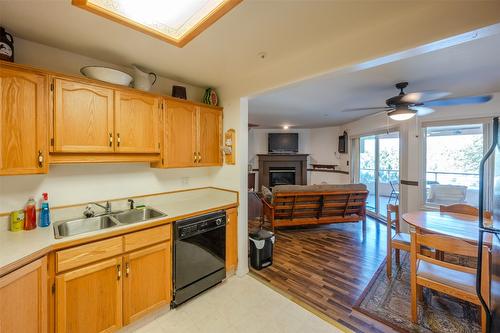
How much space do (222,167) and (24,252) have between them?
6.25 feet

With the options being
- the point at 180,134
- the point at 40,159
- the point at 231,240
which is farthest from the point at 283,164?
the point at 40,159

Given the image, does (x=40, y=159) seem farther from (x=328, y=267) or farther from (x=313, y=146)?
(x=313, y=146)

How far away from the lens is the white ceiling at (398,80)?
197 centimetres

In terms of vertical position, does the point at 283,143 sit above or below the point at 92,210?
above

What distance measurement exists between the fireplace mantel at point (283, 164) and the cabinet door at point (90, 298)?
557 centimetres

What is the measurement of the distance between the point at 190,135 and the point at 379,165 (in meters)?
4.38

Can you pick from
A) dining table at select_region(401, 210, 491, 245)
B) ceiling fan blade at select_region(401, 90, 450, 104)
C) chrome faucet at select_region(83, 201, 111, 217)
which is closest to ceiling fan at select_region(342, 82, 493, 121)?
ceiling fan blade at select_region(401, 90, 450, 104)

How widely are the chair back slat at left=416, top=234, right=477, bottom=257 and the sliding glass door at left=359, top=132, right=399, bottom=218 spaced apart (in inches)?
125

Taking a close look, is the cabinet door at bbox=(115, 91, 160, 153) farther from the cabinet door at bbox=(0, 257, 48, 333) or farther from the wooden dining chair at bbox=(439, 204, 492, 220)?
the wooden dining chair at bbox=(439, 204, 492, 220)

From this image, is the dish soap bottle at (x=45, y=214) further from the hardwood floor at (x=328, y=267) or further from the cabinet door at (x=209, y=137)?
the hardwood floor at (x=328, y=267)

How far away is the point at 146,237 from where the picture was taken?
1.79 meters

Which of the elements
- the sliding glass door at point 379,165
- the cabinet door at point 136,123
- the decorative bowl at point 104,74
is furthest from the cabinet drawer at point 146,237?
the sliding glass door at point 379,165

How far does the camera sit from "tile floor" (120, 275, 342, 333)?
179 cm

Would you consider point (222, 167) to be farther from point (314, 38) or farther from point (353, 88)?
point (353, 88)
